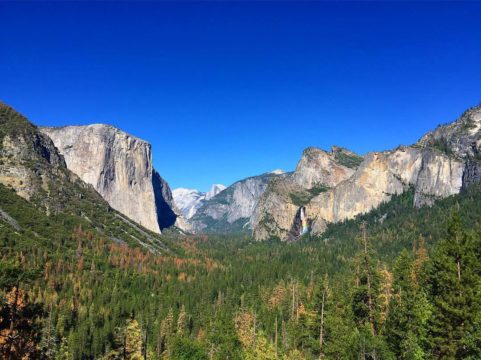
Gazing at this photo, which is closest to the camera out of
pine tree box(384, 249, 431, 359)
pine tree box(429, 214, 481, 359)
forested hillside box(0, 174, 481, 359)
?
pine tree box(429, 214, 481, 359)

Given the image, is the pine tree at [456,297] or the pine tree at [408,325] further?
the pine tree at [408,325]

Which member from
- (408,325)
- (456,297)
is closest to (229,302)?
(408,325)

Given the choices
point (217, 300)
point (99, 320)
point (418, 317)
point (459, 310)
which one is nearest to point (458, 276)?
point (459, 310)

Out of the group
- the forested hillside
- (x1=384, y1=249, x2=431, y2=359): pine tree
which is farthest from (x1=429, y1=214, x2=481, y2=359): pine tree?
(x1=384, y1=249, x2=431, y2=359): pine tree

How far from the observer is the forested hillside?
37.7 meters

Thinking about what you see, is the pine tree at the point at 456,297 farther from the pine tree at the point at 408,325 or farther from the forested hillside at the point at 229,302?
the pine tree at the point at 408,325

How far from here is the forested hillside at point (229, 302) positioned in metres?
37.7

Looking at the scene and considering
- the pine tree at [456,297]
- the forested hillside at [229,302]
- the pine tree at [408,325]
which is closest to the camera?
the pine tree at [456,297]

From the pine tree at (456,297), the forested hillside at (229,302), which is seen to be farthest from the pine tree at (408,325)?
the pine tree at (456,297)

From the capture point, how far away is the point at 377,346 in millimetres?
44375

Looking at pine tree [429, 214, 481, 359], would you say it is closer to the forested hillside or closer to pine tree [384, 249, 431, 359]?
the forested hillside

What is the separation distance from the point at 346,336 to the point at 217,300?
102m

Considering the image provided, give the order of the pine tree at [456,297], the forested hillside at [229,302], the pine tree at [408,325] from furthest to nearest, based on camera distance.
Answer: the pine tree at [408,325] < the forested hillside at [229,302] < the pine tree at [456,297]

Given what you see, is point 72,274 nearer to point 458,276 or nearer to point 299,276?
point 299,276
